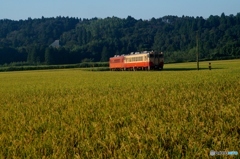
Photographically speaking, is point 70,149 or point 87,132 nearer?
point 70,149

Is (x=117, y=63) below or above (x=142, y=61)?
below

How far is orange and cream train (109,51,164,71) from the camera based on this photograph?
5800 centimetres

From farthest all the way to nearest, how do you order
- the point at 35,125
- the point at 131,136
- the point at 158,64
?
1. the point at 158,64
2. the point at 35,125
3. the point at 131,136

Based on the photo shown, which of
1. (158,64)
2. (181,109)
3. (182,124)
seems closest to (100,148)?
(182,124)

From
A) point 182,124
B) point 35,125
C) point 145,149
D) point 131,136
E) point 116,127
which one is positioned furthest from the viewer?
point 35,125

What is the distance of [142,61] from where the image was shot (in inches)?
2382

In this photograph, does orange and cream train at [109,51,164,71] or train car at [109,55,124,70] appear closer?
orange and cream train at [109,51,164,71]

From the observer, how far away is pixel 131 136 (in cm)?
568

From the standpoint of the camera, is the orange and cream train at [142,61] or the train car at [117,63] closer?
the orange and cream train at [142,61]

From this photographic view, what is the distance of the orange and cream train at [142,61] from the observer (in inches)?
2283

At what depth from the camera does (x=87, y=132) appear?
6.44m

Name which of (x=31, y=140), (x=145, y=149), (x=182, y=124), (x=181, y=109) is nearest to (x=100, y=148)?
(x=145, y=149)

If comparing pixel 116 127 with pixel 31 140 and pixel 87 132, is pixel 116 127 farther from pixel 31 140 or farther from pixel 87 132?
pixel 31 140

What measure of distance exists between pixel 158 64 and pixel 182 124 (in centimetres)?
5294
